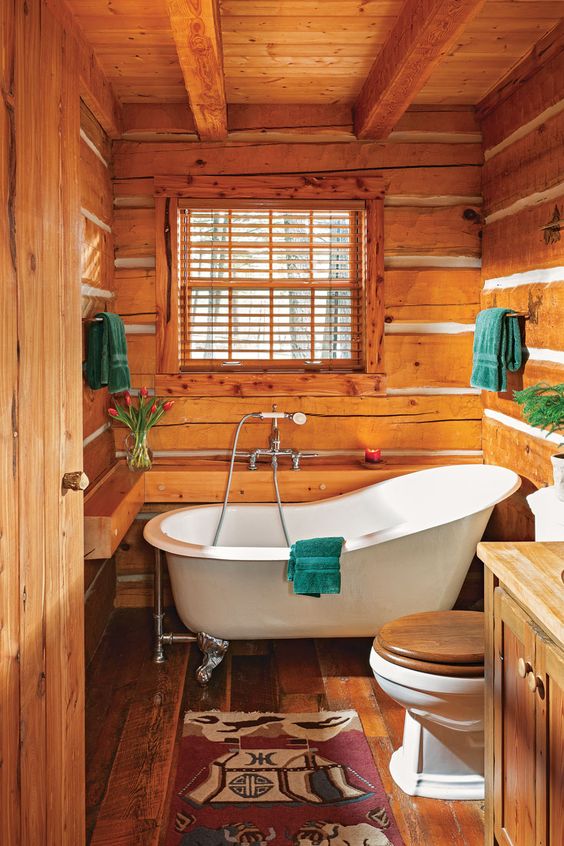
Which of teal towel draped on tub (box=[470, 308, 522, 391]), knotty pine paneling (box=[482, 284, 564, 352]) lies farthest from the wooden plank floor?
knotty pine paneling (box=[482, 284, 564, 352])

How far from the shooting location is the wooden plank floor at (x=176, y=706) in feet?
8.50

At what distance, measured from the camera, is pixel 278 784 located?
2.80 m

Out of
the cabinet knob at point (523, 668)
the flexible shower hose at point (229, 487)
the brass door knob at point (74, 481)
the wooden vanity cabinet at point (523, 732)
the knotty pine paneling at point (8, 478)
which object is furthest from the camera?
the flexible shower hose at point (229, 487)

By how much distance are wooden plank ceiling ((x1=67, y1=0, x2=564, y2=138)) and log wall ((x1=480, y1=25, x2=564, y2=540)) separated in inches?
6.9

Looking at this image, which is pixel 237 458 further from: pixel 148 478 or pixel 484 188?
pixel 484 188

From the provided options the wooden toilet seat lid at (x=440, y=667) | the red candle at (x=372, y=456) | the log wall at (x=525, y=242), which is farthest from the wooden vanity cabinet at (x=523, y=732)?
the red candle at (x=372, y=456)

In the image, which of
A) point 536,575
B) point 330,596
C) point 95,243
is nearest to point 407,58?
point 95,243

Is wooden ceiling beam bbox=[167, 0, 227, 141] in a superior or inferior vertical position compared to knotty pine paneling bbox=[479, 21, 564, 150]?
inferior

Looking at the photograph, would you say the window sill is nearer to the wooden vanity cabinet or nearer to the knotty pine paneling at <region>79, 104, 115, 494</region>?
the knotty pine paneling at <region>79, 104, 115, 494</region>

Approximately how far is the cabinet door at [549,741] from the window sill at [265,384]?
9.41ft

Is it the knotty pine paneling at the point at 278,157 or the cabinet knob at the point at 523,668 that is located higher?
the knotty pine paneling at the point at 278,157

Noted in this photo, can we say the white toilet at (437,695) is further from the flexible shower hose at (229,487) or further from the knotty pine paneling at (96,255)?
the knotty pine paneling at (96,255)

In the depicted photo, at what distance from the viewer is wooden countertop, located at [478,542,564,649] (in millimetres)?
1731

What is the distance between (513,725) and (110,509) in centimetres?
200
